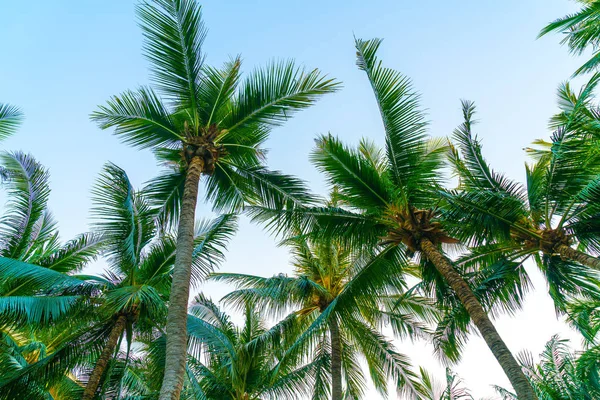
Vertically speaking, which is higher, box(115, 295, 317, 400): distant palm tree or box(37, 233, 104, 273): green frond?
box(37, 233, 104, 273): green frond

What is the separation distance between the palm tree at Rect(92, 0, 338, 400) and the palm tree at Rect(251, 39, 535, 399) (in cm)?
94

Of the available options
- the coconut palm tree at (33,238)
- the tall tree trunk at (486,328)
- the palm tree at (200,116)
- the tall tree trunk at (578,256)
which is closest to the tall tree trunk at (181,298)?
the palm tree at (200,116)

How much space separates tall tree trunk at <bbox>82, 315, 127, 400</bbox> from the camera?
28.8ft

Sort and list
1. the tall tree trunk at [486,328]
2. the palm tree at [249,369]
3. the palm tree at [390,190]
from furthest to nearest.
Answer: the palm tree at [249,369] < the palm tree at [390,190] < the tall tree trunk at [486,328]

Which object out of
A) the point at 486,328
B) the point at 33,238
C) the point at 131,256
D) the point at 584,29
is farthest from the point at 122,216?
the point at 584,29

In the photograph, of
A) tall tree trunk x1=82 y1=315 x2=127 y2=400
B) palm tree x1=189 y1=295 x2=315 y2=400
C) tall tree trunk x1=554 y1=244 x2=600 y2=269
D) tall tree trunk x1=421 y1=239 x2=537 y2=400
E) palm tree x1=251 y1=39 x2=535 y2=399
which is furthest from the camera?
palm tree x1=189 y1=295 x2=315 y2=400

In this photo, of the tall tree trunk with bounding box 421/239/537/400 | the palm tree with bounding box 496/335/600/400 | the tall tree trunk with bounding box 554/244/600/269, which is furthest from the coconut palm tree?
the palm tree with bounding box 496/335/600/400

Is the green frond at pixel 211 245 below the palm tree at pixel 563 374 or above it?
above

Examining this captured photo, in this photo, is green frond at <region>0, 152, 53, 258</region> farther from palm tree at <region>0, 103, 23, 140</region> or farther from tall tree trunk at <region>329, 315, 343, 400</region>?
tall tree trunk at <region>329, 315, 343, 400</region>

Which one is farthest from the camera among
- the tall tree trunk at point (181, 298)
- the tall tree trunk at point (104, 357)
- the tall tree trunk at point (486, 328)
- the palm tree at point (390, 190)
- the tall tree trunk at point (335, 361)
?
the tall tree trunk at point (335, 361)

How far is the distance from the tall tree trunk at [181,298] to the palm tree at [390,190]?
2.35 meters

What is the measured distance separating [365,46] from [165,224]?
5725 mm

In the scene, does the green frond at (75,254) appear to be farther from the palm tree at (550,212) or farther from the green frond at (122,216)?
the palm tree at (550,212)

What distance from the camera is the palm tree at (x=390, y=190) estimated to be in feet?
32.7
